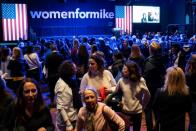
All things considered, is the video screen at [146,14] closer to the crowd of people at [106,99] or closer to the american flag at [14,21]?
the american flag at [14,21]

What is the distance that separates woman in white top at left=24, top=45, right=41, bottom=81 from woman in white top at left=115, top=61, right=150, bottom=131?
4245 millimetres

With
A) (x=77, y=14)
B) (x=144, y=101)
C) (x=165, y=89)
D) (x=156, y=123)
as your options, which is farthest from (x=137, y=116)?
(x=77, y=14)

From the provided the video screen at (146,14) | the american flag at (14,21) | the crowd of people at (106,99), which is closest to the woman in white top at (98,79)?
the crowd of people at (106,99)

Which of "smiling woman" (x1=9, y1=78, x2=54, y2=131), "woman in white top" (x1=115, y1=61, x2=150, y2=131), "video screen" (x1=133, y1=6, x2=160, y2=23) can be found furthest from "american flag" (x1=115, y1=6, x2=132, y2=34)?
"smiling woman" (x1=9, y1=78, x2=54, y2=131)

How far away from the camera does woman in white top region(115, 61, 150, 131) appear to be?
402 cm

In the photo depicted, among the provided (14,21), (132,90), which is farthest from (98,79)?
(14,21)

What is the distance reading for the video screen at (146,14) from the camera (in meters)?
23.4

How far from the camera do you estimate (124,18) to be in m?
22.5

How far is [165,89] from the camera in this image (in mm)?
3584

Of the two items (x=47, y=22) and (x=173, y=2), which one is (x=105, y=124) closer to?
(x=47, y=22)

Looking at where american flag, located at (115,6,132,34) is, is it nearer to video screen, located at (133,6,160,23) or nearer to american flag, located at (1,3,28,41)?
video screen, located at (133,6,160,23)

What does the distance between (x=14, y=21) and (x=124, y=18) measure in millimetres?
7572

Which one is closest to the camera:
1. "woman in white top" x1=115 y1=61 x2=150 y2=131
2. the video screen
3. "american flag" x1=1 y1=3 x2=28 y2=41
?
"woman in white top" x1=115 y1=61 x2=150 y2=131

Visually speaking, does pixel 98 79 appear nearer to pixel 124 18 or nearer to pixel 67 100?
pixel 67 100
